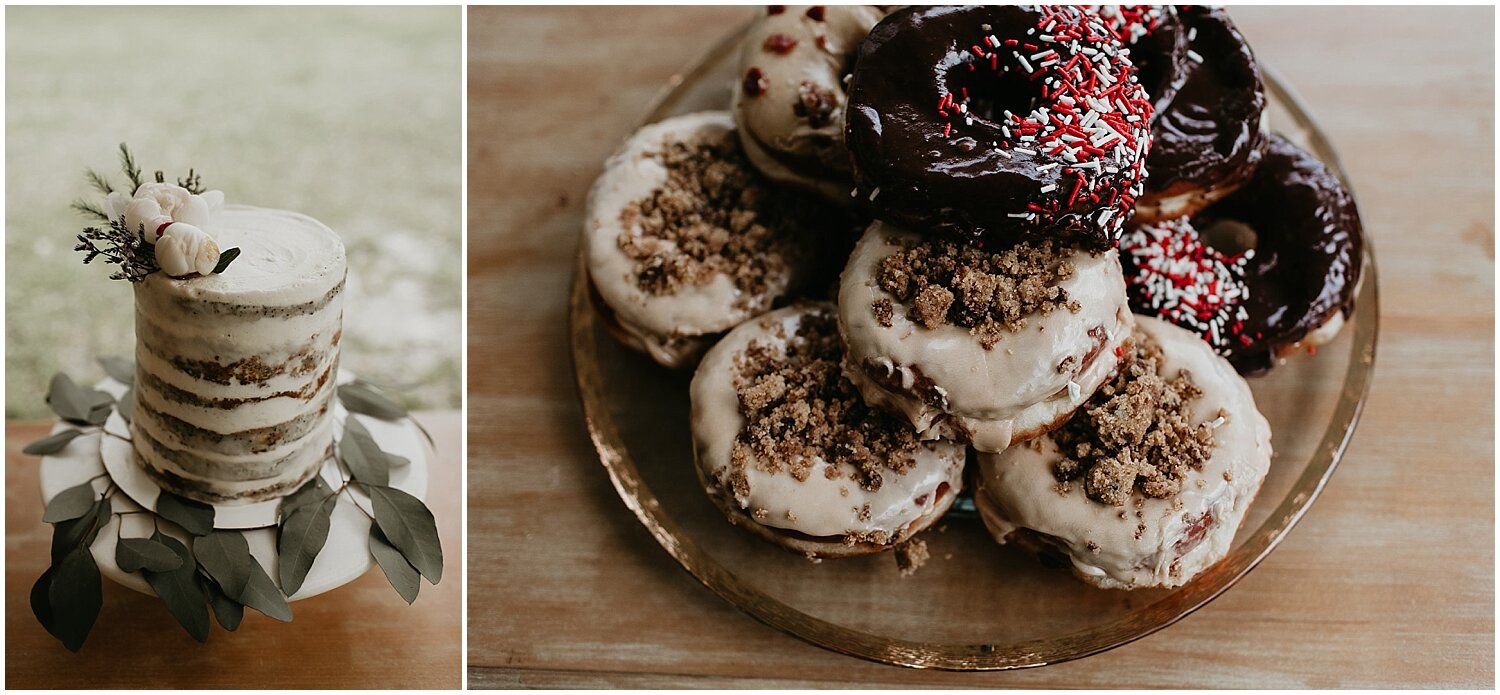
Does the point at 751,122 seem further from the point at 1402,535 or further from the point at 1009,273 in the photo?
the point at 1402,535

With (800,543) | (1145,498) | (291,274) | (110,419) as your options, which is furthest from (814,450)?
(110,419)

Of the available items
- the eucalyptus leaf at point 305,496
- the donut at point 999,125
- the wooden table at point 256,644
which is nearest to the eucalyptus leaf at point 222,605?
the eucalyptus leaf at point 305,496

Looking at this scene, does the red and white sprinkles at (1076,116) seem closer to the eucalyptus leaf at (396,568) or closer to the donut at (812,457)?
the donut at (812,457)

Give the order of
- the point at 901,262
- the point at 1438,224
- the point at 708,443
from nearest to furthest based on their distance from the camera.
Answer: the point at 901,262 → the point at 708,443 → the point at 1438,224

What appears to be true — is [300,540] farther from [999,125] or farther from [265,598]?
[999,125]

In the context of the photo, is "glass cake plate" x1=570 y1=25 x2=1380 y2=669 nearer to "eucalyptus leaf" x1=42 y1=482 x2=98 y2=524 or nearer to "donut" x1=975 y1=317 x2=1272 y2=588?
"donut" x1=975 y1=317 x2=1272 y2=588

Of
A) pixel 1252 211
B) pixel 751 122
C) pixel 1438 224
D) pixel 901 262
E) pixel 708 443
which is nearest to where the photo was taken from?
pixel 901 262

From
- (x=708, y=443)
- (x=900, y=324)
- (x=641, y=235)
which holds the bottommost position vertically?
(x=708, y=443)

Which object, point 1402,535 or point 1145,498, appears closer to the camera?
point 1145,498

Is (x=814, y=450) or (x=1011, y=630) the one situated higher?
(x=814, y=450)
